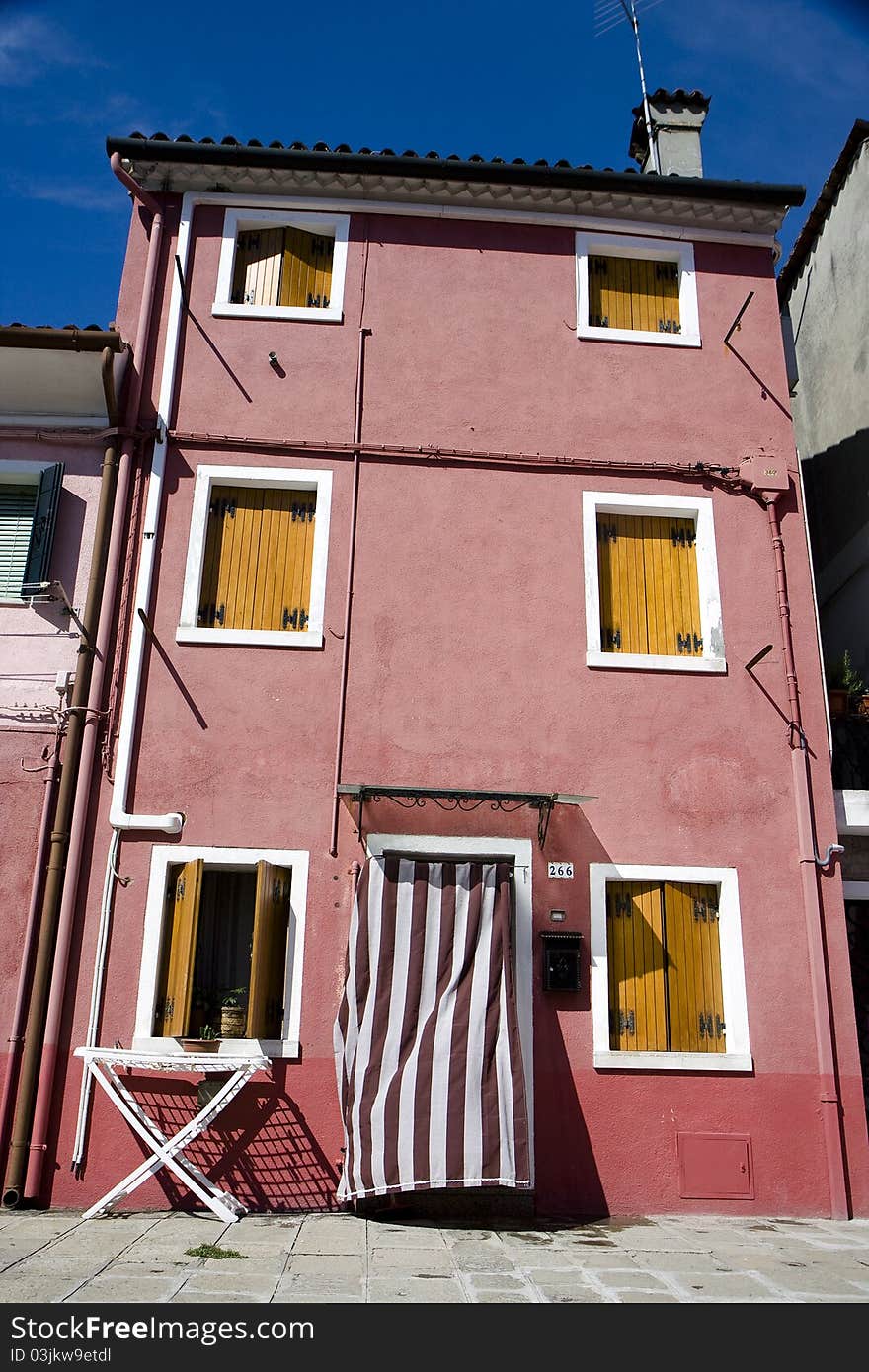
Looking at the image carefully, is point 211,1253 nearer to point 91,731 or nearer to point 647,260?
point 91,731

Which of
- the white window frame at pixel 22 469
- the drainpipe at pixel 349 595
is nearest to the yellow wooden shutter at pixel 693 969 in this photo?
the drainpipe at pixel 349 595

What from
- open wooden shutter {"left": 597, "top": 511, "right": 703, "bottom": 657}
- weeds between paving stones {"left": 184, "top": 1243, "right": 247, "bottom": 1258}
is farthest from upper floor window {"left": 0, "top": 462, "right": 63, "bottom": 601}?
weeds between paving stones {"left": 184, "top": 1243, "right": 247, "bottom": 1258}

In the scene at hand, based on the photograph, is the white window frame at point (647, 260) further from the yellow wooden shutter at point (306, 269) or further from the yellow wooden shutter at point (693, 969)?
the yellow wooden shutter at point (693, 969)

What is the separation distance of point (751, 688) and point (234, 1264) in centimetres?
642

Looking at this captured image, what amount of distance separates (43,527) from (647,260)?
7.02m

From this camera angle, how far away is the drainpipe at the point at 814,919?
8273 mm

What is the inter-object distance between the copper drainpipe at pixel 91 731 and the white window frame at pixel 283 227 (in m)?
0.69

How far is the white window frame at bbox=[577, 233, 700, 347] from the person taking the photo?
34.9ft

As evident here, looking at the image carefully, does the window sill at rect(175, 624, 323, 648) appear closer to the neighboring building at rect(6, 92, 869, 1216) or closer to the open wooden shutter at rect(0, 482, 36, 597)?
the neighboring building at rect(6, 92, 869, 1216)

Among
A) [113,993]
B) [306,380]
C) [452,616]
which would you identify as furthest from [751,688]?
[113,993]

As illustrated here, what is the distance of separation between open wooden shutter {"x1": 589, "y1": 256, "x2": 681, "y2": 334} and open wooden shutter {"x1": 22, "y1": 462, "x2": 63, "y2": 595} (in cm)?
575

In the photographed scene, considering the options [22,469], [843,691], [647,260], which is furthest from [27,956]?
[647,260]

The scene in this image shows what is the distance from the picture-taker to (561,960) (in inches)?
335
